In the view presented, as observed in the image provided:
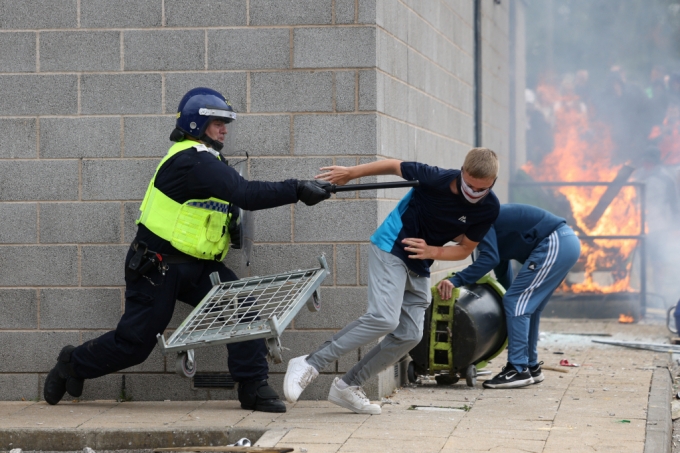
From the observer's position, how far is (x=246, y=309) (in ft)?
19.5

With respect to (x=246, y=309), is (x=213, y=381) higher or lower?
lower

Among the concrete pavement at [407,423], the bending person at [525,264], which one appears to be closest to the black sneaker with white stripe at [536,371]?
the bending person at [525,264]

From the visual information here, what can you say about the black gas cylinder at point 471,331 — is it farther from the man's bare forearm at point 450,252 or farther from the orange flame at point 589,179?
the orange flame at point 589,179

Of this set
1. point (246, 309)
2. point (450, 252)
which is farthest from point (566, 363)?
point (246, 309)

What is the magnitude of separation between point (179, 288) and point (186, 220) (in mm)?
430

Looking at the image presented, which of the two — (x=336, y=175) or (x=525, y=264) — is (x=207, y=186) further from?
(x=525, y=264)

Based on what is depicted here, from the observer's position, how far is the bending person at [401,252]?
5.94 m

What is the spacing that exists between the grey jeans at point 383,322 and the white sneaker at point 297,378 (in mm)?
45

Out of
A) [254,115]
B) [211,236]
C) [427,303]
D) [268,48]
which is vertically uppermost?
[268,48]

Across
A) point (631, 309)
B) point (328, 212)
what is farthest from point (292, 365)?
point (631, 309)

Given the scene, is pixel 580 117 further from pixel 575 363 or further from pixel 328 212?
pixel 328 212

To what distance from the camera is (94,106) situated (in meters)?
6.86

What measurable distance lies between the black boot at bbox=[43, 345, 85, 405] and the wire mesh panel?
888 millimetres

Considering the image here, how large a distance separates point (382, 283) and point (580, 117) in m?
10.9
